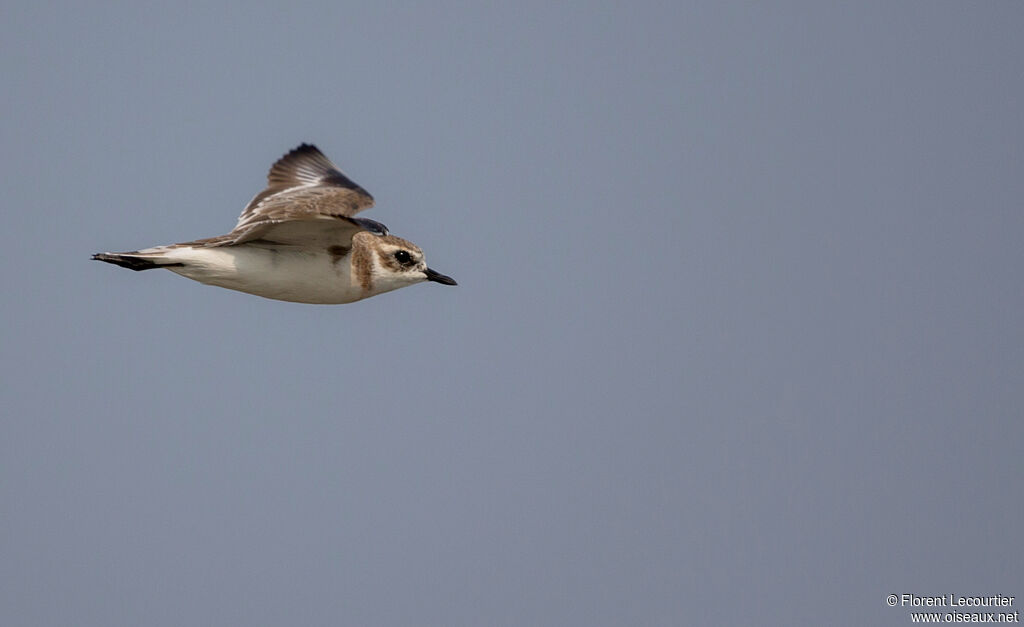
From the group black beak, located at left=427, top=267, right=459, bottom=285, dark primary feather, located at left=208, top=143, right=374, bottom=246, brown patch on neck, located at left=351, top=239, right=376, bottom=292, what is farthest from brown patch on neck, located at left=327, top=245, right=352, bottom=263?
black beak, located at left=427, top=267, right=459, bottom=285

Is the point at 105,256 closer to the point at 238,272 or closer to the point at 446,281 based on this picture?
the point at 238,272

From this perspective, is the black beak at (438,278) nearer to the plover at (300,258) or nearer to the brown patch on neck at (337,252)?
the plover at (300,258)

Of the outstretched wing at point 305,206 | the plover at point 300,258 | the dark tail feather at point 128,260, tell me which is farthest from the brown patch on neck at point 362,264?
the dark tail feather at point 128,260

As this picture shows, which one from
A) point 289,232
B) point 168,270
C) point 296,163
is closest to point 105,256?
point 168,270

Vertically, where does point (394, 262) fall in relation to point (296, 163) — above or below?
below

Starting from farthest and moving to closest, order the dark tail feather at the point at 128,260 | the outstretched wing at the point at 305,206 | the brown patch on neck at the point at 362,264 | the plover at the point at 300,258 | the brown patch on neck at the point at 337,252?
the brown patch on neck at the point at 362,264
the brown patch on neck at the point at 337,252
the dark tail feather at the point at 128,260
the plover at the point at 300,258
the outstretched wing at the point at 305,206
